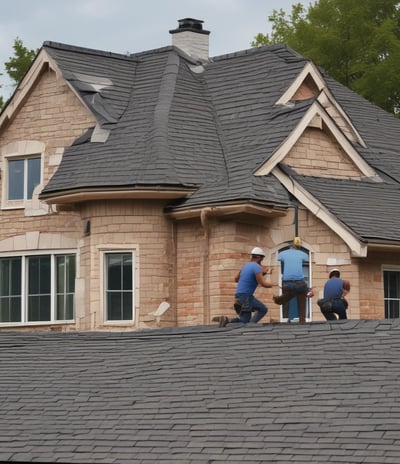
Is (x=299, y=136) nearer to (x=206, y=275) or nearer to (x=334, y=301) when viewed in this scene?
(x=206, y=275)

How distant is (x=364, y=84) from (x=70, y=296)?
15.7 metres

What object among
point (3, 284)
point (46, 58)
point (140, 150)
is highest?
point (46, 58)

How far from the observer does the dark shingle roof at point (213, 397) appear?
15492mm

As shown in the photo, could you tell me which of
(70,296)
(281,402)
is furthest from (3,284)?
(281,402)

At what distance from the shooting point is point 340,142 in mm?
30359

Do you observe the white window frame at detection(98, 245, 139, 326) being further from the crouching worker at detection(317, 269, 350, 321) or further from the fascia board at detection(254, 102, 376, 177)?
the crouching worker at detection(317, 269, 350, 321)

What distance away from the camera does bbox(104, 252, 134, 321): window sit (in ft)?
95.8

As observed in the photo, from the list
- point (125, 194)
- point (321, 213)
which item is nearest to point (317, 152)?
point (321, 213)

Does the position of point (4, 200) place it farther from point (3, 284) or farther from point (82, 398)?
point (82, 398)

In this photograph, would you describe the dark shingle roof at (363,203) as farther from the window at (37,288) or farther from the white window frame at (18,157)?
the white window frame at (18,157)

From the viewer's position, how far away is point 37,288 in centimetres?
3062

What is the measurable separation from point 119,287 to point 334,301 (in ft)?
25.6

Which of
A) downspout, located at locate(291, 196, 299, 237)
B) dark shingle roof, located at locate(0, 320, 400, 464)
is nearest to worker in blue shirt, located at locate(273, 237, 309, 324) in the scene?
dark shingle roof, located at locate(0, 320, 400, 464)

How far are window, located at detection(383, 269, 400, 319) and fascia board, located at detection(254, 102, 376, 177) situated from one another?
2576 mm
